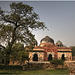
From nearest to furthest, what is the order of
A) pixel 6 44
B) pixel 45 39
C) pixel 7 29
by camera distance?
pixel 7 29, pixel 6 44, pixel 45 39

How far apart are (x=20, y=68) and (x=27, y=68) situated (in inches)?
57.6

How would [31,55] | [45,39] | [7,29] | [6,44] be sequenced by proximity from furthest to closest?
[45,39] → [31,55] → [6,44] → [7,29]

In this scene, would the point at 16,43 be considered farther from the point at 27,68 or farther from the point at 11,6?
the point at 11,6

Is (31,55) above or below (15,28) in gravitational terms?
below

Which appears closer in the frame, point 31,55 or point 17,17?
point 17,17

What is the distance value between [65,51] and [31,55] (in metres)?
8.19

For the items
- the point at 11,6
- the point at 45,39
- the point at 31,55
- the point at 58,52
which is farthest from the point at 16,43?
the point at 45,39

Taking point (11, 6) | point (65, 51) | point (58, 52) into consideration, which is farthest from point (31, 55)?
point (11, 6)

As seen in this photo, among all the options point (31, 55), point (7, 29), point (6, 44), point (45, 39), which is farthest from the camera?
point (45, 39)

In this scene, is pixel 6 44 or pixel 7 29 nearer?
pixel 7 29

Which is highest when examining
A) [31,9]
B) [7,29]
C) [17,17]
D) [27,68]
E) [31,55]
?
[31,9]

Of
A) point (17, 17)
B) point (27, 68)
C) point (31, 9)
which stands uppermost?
point (31, 9)

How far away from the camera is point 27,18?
14273 mm

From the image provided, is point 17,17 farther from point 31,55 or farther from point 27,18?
point 31,55
